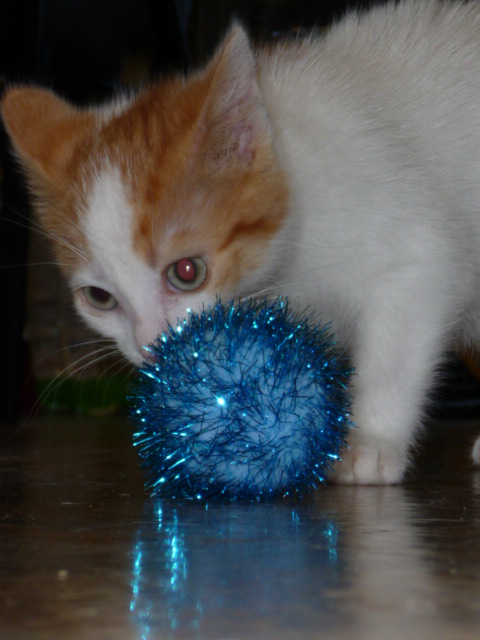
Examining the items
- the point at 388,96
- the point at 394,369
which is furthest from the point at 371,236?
the point at 388,96

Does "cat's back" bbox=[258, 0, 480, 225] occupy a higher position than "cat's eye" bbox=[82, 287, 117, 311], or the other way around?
"cat's back" bbox=[258, 0, 480, 225]

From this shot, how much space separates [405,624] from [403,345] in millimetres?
865

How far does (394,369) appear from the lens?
4.65 feet

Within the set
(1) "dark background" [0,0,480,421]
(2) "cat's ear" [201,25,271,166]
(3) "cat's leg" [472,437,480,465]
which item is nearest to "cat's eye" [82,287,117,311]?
(2) "cat's ear" [201,25,271,166]

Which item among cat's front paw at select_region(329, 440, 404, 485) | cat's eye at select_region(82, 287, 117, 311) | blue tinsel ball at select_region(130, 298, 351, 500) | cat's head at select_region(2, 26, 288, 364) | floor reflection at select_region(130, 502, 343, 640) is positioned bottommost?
floor reflection at select_region(130, 502, 343, 640)

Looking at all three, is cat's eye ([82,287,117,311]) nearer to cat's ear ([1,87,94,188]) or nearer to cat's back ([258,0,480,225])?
cat's ear ([1,87,94,188])

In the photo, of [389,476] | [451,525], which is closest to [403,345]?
[389,476]

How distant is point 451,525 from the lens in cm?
95

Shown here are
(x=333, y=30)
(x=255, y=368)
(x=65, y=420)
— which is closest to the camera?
(x=255, y=368)

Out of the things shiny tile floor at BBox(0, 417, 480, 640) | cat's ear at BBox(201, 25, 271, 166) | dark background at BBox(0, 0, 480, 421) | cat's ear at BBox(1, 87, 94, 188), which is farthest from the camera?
dark background at BBox(0, 0, 480, 421)

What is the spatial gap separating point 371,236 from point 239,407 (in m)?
0.47

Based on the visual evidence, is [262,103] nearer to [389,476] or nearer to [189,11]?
[389,476]

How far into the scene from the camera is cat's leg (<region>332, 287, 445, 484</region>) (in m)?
1.40

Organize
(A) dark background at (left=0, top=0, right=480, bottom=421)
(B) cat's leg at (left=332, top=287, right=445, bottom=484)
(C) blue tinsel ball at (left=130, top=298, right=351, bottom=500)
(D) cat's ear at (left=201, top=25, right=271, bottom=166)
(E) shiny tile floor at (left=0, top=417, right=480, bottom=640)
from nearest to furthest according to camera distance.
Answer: (E) shiny tile floor at (left=0, top=417, right=480, bottom=640)
(C) blue tinsel ball at (left=130, top=298, right=351, bottom=500)
(D) cat's ear at (left=201, top=25, right=271, bottom=166)
(B) cat's leg at (left=332, top=287, right=445, bottom=484)
(A) dark background at (left=0, top=0, right=480, bottom=421)
